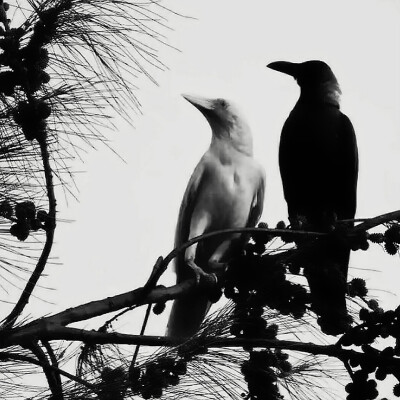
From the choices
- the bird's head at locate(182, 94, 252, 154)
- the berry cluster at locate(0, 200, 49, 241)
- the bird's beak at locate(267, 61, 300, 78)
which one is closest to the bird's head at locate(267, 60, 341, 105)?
the bird's beak at locate(267, 61, 300, 78)

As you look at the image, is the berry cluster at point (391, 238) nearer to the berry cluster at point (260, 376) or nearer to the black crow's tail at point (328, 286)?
the black crow's tail at point (328, 286)

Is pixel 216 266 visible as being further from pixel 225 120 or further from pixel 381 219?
pixel 381 219

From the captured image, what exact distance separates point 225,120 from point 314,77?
1.80 feet

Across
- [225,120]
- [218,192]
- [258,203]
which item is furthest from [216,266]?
[225,120]

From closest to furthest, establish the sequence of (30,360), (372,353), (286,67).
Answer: (30,360) → (372,353) → (286,67)

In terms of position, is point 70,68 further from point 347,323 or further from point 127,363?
point 347,323

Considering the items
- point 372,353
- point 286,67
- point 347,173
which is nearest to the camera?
point 372,353

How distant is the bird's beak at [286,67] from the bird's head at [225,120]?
0.49 meters

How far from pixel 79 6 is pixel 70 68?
16cm

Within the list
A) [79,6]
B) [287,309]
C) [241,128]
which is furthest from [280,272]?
[241,128]

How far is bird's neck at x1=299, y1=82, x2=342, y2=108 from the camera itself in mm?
3180

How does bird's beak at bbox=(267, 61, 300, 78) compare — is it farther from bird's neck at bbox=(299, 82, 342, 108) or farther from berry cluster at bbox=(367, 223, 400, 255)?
berry cluster at bbox=(367, 223, 400, 255)

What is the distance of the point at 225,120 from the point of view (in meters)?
2.92

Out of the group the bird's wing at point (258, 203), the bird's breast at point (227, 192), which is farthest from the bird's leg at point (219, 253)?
the bird's wing at point (258, 203)
